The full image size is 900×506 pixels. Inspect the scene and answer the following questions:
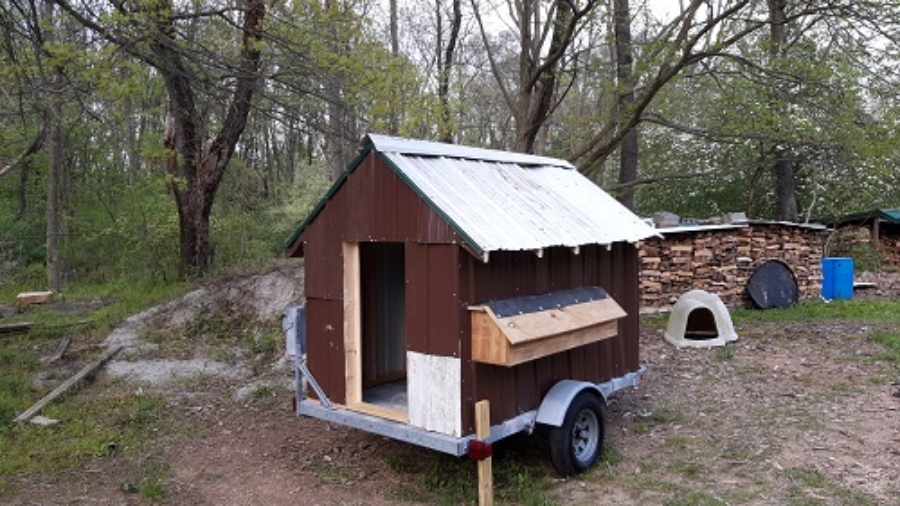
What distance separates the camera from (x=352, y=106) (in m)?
9.35

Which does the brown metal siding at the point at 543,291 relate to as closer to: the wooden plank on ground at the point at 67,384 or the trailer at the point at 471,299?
the trailer at the point at 471,299

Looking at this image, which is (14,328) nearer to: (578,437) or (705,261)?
(578,437)

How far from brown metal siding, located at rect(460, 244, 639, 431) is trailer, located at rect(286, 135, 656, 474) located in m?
0.01

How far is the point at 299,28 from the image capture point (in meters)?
8.30

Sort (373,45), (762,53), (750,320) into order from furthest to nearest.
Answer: (762,53) → (750,320) → (373,45)

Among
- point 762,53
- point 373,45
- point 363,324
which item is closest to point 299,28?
point 373,45

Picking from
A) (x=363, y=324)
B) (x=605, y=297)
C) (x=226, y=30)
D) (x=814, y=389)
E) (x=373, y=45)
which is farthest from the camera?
(x=226, y=30)

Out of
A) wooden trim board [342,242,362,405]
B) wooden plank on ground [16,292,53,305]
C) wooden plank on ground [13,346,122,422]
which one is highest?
wooden trim board [342,242,362,405]

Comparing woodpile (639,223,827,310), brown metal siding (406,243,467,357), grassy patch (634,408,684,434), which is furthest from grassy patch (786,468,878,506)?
woodpile (639,223,827,310)

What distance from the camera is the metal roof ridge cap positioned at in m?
5.14

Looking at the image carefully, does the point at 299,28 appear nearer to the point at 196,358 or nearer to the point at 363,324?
the point at 363,324

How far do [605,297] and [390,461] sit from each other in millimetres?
2306

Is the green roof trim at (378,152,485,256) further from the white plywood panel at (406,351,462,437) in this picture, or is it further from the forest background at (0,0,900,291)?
the forest background at (0,0,900,291)

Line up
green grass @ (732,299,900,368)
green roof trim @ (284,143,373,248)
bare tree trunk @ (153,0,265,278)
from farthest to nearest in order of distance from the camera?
1. bare tree trunk @ (153,0,265,278)
2. green grass @ (732,299,900,368)
3. green roof trim @ (284,143,373,248)
